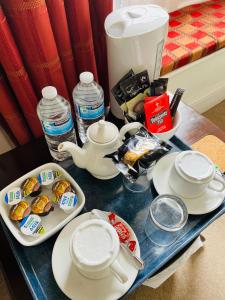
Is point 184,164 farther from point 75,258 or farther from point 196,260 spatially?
point 196,260

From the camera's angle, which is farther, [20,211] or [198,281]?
[198,281]

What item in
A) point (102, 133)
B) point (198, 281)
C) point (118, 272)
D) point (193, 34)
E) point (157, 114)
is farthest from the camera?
point (193, 34)

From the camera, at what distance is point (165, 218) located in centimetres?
57

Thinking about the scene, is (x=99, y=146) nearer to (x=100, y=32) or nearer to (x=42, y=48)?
(x=42, y=48)

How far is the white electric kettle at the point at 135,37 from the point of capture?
0.60 metres

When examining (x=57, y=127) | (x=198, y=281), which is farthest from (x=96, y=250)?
(x=198, y=281)

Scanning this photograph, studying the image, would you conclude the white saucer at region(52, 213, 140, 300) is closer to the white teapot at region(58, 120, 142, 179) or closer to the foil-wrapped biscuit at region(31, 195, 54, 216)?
the foil-wrapped biscuit at region(31, 195, 54, 216)

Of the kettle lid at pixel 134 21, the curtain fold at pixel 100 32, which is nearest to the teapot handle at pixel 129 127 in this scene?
the kettle lid at pixel 134 21

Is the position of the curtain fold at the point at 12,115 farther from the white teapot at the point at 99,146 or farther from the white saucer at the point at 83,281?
the white saucer at the point at 83,281

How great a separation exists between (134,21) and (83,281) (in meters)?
0.60

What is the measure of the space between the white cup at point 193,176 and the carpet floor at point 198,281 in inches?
26.0

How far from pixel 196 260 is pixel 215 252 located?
10 centimetres

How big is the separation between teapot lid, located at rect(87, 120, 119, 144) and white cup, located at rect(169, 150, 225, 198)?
0.53 ft

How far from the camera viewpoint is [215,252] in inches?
44.1
